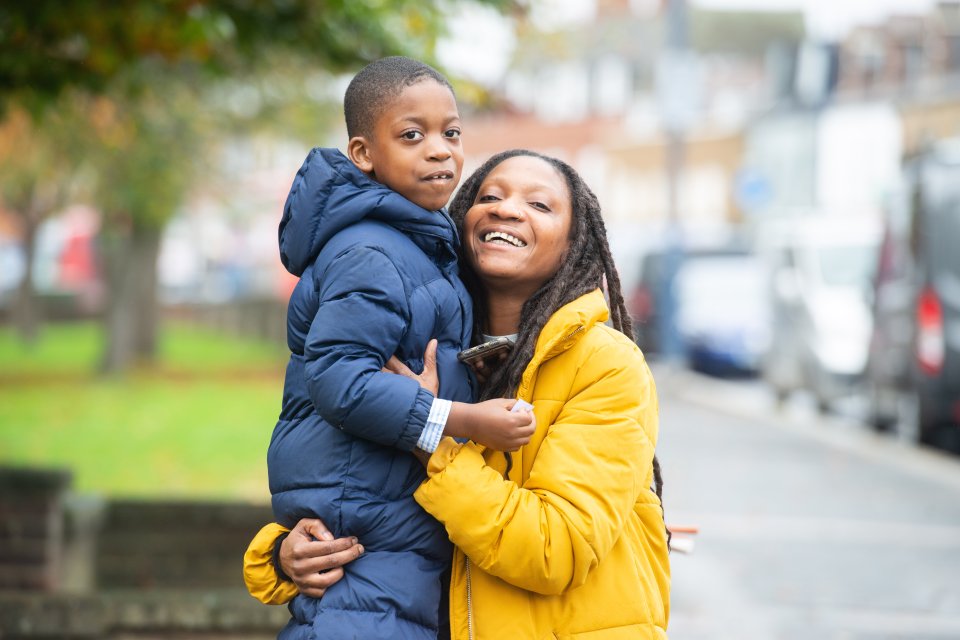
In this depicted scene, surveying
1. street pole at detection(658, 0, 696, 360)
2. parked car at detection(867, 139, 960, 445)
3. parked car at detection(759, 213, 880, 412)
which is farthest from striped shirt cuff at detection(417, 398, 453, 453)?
street pole at detection(658, 0, 696, 360)

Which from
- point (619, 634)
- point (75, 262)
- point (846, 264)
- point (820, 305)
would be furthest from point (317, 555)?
point (75, 262)

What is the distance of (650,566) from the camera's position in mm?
2914

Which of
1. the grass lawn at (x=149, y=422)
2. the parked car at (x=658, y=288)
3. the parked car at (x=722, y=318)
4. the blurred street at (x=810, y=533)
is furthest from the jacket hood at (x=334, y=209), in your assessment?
the parked car at (x=722, y=318)

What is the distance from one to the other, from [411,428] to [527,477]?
302 millimetres

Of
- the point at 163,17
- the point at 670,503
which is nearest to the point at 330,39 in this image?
the point at 163,17

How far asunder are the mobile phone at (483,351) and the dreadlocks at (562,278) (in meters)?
0.04

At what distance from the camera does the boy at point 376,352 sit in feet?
8.64

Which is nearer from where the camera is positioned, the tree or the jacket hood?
the jacket hood

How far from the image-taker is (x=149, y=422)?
15.5 metres

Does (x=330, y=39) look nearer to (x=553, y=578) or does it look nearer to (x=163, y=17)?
(x=163, y=17)

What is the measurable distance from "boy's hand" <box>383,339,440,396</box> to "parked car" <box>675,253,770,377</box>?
19.1 m

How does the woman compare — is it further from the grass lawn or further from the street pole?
the street pole

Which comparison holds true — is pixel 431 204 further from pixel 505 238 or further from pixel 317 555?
pixel 317 555

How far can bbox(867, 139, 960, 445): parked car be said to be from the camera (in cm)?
1212
